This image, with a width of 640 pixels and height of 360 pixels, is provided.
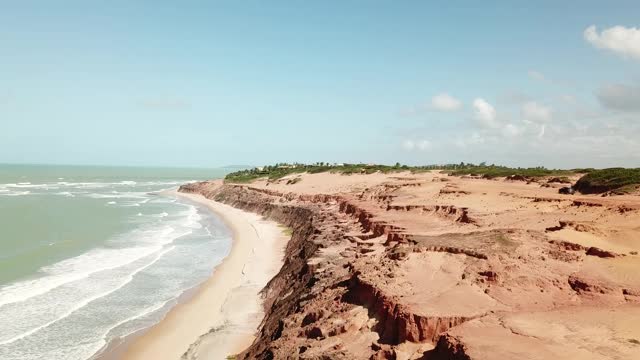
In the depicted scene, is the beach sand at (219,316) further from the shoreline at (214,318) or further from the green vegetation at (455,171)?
the green vegetation at (455,171)

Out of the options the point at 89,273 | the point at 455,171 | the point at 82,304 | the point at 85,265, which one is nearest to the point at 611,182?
the point at 82,304

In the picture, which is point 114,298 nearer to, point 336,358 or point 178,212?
point 336,358

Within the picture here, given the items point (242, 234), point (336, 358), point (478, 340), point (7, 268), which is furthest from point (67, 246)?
point (478, 340)

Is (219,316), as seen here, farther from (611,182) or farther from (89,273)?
(611,182)

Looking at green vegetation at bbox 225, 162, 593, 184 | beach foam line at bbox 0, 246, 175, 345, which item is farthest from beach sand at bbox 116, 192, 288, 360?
green vegetation at bbox 225, 162, 593, 184

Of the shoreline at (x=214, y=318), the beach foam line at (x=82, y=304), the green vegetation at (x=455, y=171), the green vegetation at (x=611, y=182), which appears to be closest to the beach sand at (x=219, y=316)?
the shoreline at (x=214, y=318)

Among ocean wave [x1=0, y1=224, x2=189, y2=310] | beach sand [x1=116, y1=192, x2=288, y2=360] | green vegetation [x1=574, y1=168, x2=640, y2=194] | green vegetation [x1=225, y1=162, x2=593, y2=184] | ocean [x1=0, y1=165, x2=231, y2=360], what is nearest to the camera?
beach sand [x1=116, y1=192, x2=288, y2=360]

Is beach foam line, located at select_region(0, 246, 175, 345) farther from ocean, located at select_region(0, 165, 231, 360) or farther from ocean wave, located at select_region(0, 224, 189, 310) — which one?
ocean wave, located at select_region(0, 224, 189, 310)
